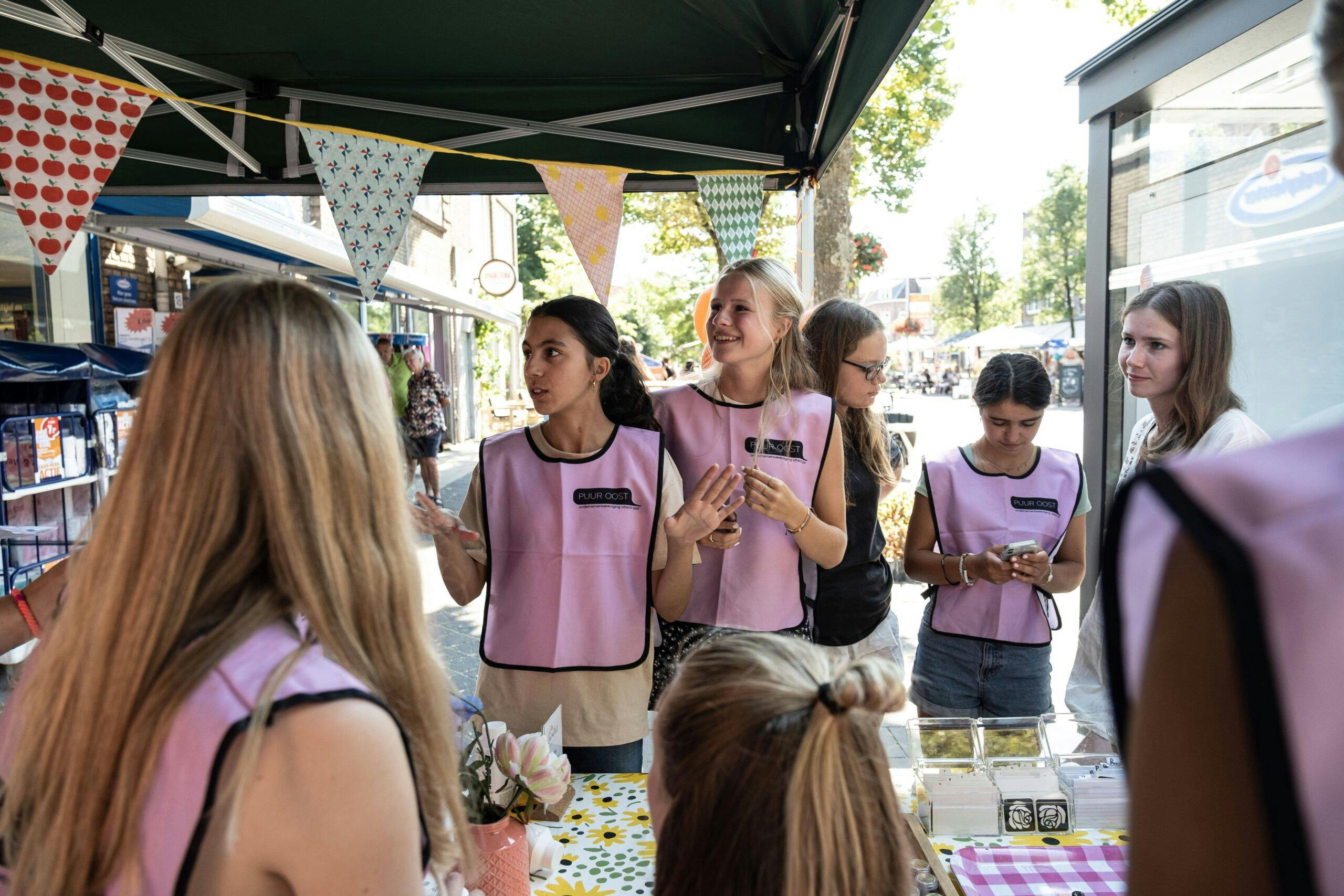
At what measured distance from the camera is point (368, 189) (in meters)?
3.77

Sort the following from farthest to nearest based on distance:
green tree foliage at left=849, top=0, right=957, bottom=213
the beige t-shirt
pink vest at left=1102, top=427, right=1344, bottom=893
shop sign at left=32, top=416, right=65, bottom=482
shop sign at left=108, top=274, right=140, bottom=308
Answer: green tree foliage at left=849, top=0, right=957, bottom=213, shop sign at left=108, top=274, right=140, bottom=308, shop sign at left=32, top=416, right=65, bottom=482, the beige t-shirt, pink vest at left=1102, top=427, right=1344, bottom=893

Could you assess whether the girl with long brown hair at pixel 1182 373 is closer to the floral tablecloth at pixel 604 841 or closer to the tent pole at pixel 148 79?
Answer: the floral tablecloth at pixel 604 841

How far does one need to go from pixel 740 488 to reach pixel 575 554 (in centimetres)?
58

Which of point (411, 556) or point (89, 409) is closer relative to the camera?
point (411, 556)

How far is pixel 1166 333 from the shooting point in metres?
2.77

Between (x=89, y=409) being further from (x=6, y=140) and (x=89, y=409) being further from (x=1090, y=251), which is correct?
(x=1090, y=251)

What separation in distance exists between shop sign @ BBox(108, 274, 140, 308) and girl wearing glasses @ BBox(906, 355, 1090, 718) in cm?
827

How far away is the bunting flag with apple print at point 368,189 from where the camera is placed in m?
3.64

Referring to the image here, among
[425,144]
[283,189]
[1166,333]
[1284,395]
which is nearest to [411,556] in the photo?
[1166,333]

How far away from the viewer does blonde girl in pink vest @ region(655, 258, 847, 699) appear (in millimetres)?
2686

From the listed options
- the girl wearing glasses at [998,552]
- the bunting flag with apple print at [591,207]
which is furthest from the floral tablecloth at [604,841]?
the bunting flag with apple print at [591,207]

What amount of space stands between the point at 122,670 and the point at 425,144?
3.26 metres

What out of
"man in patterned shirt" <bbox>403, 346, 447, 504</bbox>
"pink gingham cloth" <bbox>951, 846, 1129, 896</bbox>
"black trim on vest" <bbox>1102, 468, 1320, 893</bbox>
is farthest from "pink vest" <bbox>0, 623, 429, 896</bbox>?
"man in patterned shirt" <bbox>403, 346, 447, 504</bbox>

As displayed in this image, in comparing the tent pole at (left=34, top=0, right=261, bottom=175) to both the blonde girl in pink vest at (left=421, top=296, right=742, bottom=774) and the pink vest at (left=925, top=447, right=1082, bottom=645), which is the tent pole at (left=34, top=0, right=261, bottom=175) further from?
the pink vest at (left=925, top=447, right=1082, bottom=645)
